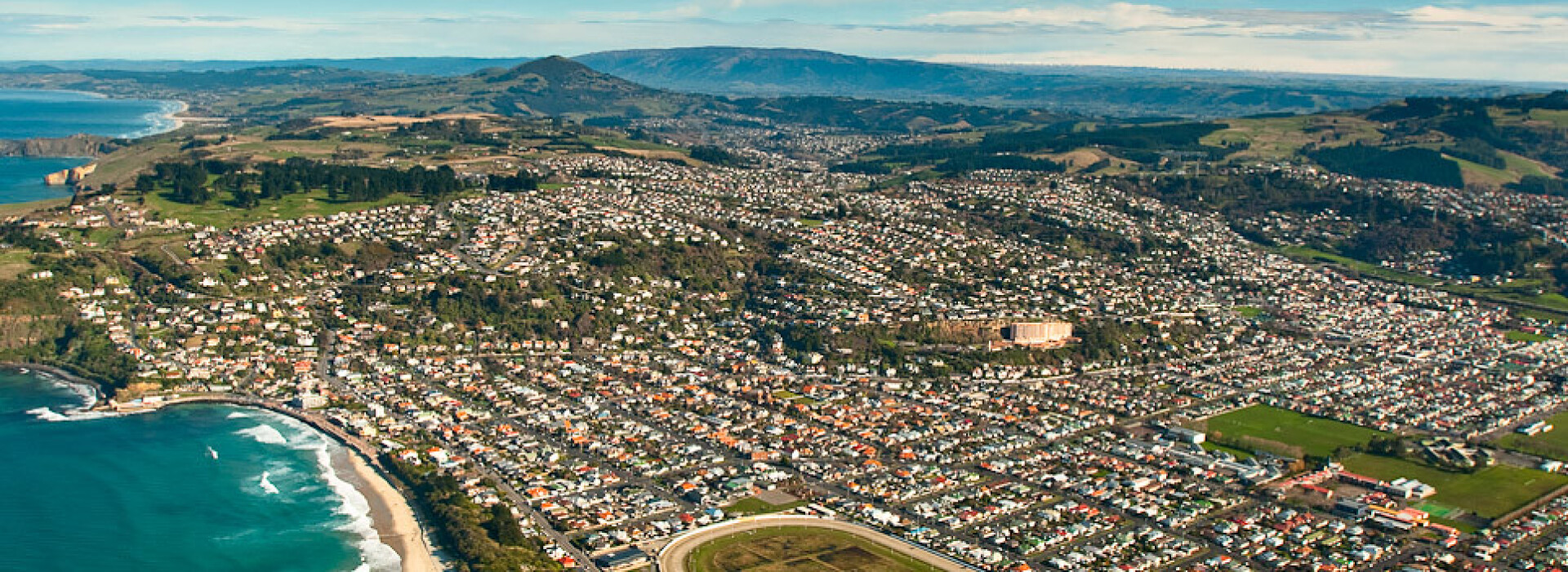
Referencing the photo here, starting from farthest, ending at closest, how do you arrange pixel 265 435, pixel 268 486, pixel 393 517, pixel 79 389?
pixel 79 389 → pixel 265 435 → pixel 268 486 → pixel 393 517

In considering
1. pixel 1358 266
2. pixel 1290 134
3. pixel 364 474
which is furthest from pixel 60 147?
pixel 1290 134

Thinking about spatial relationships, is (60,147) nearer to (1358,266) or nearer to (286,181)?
(286,181)

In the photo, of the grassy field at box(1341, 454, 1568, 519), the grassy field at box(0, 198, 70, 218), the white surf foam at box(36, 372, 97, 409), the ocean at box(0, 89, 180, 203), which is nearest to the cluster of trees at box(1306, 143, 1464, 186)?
the grassy field at box(1341, 454, 1568, 519)

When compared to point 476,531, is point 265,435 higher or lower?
lower

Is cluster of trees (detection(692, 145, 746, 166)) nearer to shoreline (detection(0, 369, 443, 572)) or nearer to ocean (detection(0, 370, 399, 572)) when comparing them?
shoreline (detection(0, 369, 443, 572))

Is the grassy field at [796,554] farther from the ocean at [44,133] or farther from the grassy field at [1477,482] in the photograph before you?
the ocean at [44,133]

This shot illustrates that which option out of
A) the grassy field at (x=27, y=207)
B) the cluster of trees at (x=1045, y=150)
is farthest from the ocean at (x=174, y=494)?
the cluster of trees at (x=1045, y=150)
